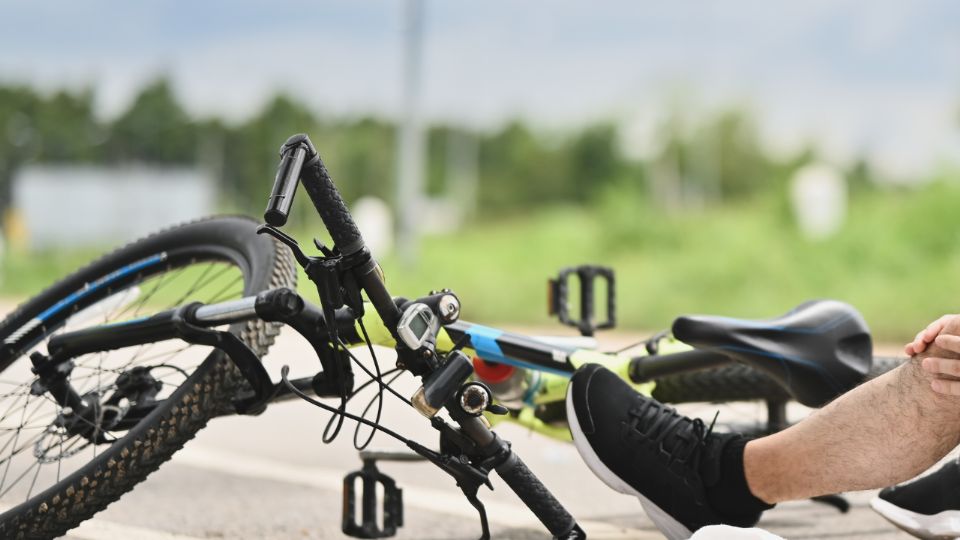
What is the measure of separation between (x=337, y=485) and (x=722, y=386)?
1482 mm

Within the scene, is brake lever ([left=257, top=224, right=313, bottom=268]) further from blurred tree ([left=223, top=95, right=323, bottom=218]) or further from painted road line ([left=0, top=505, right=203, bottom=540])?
blurred tree ([left=223, top=95, right=323, bottom=218])

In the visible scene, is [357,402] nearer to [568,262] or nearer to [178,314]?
[178,314]

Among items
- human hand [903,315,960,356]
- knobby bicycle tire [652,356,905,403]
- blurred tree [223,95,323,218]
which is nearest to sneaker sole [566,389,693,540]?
human hand [903,315,960,356]

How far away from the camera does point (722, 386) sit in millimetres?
3850

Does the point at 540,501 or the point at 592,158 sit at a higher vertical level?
the point at 540,501

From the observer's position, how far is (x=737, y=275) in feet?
49.8

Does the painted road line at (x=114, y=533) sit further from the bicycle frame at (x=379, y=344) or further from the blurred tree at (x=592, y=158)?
the blurred tree at (x=592, y=158)

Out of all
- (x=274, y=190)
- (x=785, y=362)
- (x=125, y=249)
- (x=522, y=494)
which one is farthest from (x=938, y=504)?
(x=125, y=249)

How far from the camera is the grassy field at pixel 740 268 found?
13.0 metres

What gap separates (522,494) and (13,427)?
5.03 ft

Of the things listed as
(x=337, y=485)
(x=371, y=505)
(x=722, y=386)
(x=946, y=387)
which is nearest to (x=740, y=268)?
(x=337, y=485)

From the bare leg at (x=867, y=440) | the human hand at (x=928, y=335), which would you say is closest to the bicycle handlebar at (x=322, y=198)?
the bare leg at (x=867, y=440)

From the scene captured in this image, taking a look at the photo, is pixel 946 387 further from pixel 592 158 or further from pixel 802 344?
pixel 592 158

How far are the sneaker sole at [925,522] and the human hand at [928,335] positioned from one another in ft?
1.96
